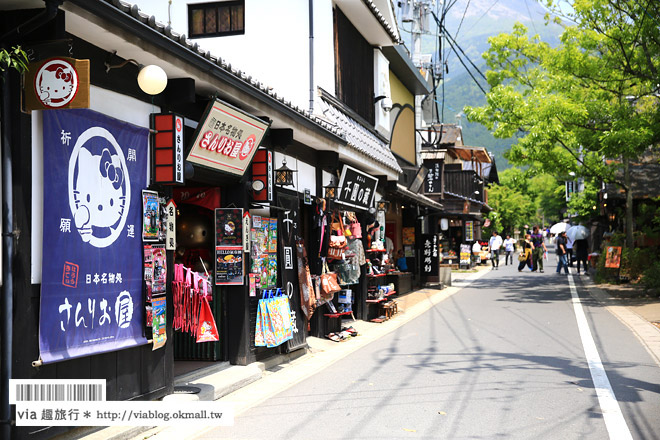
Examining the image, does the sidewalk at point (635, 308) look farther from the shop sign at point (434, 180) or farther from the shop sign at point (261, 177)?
the shop sign at point (434, 180)

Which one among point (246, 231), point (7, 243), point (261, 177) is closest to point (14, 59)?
point (7, 243)

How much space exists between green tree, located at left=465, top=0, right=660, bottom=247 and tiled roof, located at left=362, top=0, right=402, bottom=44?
425 centimetres

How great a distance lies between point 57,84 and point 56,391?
261 centimetres

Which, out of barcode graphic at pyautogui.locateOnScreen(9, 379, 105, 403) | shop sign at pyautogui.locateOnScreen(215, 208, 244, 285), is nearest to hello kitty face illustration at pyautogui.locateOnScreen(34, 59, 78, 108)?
barcode graphic at pyautogui.locateOnScreen(9, 379, 105, 403)

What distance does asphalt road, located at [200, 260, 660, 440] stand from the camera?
257 inches

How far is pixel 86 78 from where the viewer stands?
216 inches

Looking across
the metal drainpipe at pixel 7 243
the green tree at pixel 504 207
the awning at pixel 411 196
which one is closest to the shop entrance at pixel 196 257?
the metal drainpipe at pixel 7 243

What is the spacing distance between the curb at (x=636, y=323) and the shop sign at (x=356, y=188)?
655cm

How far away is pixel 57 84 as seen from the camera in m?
5.50

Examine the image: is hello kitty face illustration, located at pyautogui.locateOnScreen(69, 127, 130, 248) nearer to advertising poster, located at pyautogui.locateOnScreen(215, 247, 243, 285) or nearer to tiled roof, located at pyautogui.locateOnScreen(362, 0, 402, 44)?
advertising poster, located at pyautogui.locateOnScreen(215, 247, 243, 285)

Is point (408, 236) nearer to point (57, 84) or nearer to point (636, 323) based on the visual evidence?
point (636, 323)

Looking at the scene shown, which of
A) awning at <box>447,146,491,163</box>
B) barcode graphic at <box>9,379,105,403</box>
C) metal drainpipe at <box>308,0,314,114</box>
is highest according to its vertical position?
awning at <box>447,146,491,163</box>

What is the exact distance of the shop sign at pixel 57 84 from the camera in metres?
5.46

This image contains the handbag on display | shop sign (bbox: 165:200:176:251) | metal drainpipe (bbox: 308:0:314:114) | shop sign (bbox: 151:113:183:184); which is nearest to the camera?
shop sign (bbox: 151:113:183:184)
